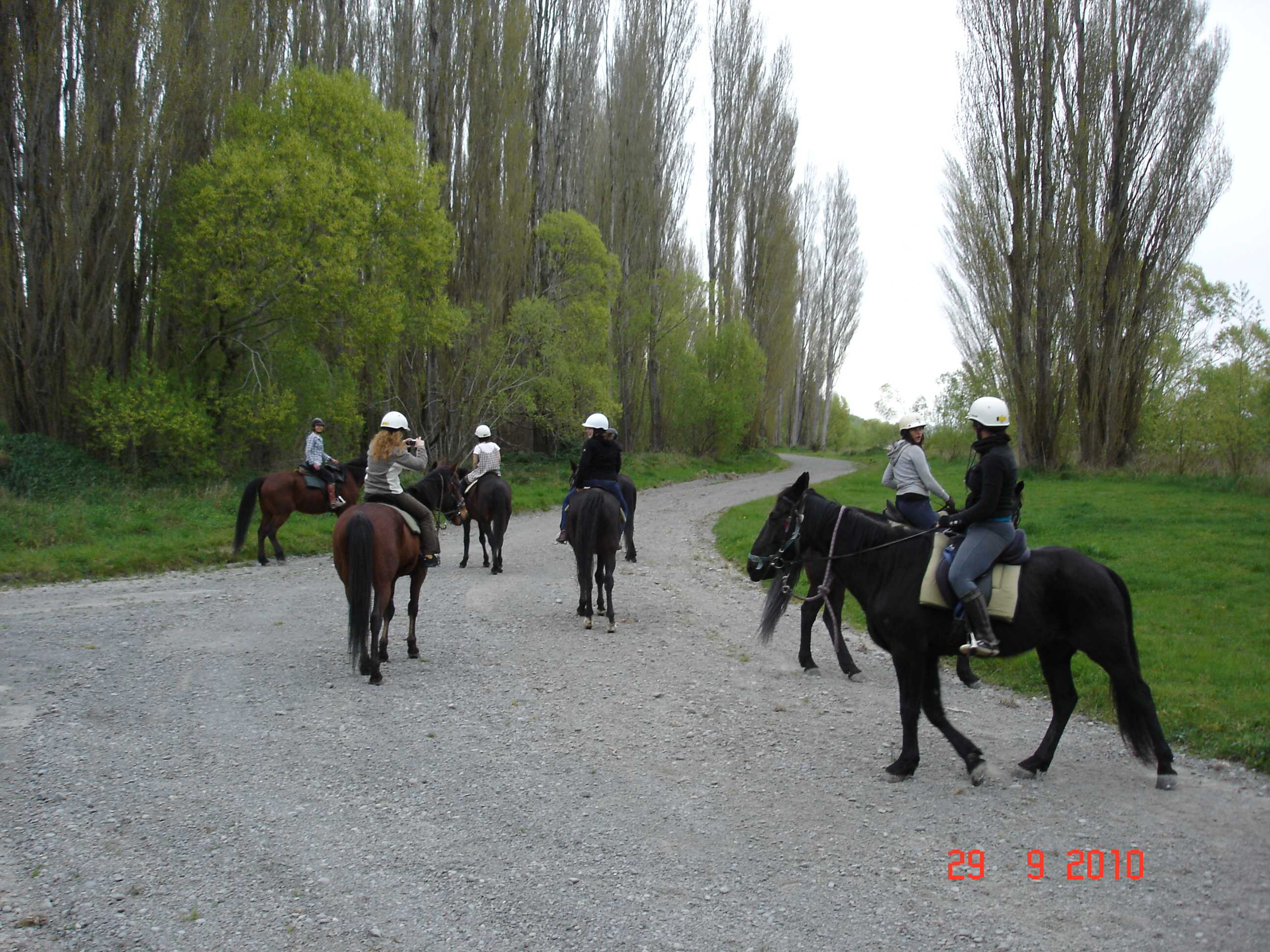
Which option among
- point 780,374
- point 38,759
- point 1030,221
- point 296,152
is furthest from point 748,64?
point 38,759

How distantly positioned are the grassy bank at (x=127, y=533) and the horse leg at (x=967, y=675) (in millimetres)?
10955

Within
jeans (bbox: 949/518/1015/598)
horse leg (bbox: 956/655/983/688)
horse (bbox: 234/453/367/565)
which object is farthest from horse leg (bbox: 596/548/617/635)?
horse (bbox: 234/453/367/565)

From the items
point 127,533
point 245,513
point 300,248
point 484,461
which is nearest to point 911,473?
point 484,461

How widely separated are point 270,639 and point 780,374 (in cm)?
4543

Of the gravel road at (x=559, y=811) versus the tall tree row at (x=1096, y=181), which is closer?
the gravel road at (x=559, y=811)

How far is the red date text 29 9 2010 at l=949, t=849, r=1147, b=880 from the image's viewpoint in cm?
409

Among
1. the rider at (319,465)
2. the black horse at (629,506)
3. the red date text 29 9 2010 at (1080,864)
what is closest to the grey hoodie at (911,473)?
the red date text 29 9 2010 at (1080,864)

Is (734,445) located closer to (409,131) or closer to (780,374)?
(780,374)

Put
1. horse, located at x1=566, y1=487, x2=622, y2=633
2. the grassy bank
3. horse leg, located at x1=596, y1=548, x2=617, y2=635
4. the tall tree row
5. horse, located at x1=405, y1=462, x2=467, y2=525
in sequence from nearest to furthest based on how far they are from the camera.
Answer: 1. horse leg, located at x1=596, y1=548, x2=617, y2=635
2. horse, located at x1=566, y1=487, x2=622, y2=633
3. horse, located at x1=405, y1=462, x2=467, y2=525
4. the grassy bank
5. the tall tree row

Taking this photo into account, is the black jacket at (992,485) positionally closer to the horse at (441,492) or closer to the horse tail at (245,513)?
the horse at (441,492)

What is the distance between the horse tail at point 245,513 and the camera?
1365 centimetres

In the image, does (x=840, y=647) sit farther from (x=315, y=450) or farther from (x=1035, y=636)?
(x=315, y=450)

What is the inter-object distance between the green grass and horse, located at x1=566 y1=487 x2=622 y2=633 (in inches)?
129

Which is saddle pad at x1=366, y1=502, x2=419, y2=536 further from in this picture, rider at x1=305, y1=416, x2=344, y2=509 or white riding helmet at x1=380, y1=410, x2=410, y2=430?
rider at x1=305, y1=416, x2=344, y2=509
